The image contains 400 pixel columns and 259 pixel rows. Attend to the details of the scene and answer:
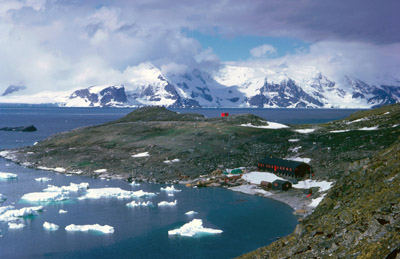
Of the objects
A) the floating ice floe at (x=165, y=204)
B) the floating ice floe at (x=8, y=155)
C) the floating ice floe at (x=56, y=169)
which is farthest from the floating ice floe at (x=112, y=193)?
the floating ice floe at (x=8, y=155)

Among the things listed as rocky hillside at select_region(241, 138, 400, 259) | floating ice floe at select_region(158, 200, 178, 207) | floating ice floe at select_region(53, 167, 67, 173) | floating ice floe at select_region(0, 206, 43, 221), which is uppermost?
rocky hillside at select_region(241, 138, 400, 259)

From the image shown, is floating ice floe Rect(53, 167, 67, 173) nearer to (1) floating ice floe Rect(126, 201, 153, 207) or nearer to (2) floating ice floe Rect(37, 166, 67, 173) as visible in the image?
(2) floating ice floe Rect(37, 166, 67, 173)

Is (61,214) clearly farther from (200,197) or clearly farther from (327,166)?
(327,166)

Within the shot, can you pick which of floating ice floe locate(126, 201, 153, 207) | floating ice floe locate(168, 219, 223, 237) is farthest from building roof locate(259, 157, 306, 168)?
floating ice floe locate(168, 219, 223, 237)

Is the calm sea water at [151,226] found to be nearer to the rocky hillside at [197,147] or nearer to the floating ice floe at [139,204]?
the floating ice floe at [139,204]

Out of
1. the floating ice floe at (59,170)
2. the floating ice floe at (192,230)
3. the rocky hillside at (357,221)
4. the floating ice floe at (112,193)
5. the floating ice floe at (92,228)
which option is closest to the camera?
the rocky hillside at (357,221)
